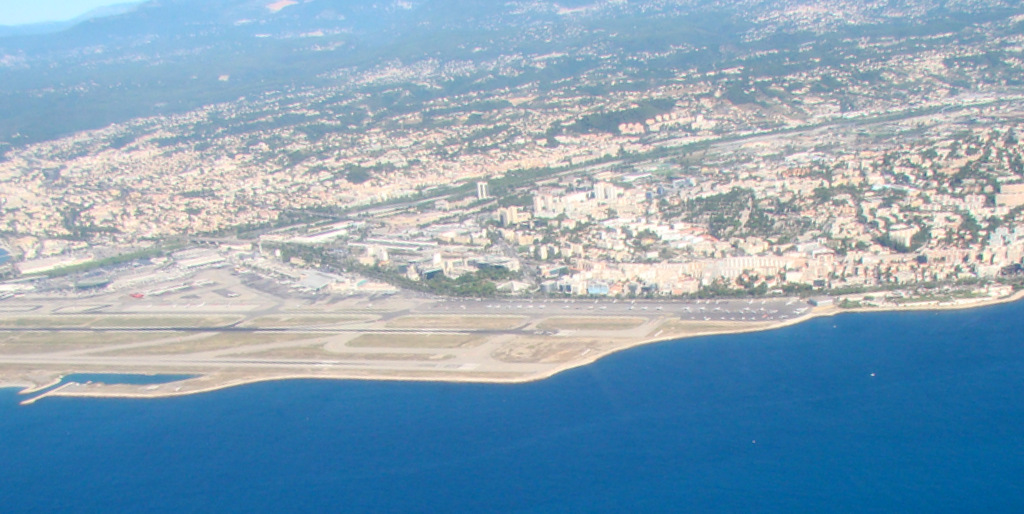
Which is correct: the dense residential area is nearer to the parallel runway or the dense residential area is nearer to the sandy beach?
the parallel runway

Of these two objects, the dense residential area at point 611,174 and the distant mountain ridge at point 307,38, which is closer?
the dense residential area at point 611,174

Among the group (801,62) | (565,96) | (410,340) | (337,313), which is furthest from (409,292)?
(801,62)

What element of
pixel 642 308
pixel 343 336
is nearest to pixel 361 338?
pixel 343 336

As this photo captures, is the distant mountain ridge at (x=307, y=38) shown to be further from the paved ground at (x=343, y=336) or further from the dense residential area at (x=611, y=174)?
the paved ground at (x=343, y=336)

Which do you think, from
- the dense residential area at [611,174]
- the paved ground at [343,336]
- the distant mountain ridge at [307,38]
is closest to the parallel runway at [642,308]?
the paved ground at [343,336]

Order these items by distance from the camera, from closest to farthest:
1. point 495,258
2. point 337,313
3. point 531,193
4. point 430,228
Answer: point 337,313, point 495,258, point 430,228, point 531,193

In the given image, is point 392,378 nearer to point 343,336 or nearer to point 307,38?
point 343,336

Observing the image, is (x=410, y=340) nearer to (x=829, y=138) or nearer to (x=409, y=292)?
(x=409, y=292)

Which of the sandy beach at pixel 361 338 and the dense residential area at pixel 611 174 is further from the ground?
the dense residential area at pixel 611 174
